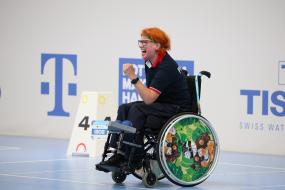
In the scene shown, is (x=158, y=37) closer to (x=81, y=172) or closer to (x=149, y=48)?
(x=149, y=48)

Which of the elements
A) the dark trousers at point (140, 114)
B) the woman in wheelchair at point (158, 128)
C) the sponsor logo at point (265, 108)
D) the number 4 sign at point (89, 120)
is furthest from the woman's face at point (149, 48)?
the sponsor logo at point (265, 108)

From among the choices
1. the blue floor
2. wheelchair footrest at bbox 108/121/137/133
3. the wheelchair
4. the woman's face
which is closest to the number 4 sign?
the blue floor

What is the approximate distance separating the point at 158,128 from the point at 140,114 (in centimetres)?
16

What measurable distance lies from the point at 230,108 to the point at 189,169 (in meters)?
2.64

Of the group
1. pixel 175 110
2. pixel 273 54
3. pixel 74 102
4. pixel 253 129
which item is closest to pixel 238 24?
pixel 273 54

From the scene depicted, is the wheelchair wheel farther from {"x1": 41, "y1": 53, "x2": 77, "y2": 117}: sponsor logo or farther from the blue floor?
{"x1": 41, "y1": 53, "x2": 77, "y2": 117}: sponsor logo

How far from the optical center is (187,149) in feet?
18.8

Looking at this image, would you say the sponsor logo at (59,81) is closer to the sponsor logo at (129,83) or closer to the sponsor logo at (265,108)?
the sponsor logo at (129,83)

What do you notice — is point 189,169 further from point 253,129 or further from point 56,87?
point 56,87

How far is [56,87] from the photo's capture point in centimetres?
935

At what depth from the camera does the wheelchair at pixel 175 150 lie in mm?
5555

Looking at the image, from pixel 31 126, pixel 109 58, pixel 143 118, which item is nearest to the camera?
pixel 143 118

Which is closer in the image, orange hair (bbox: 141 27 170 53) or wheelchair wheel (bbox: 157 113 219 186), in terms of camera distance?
wheelchair wheel (bbox: 157 113 219 186)

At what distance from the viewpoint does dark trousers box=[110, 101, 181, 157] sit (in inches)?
221
